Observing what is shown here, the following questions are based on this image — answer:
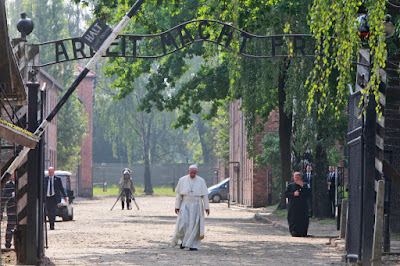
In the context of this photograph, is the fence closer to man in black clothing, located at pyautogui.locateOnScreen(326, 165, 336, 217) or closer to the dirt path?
man in black clothing, located at pyautogui.locateOnScreen(326, 165, 336, 217)

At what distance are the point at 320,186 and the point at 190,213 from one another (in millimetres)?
11739

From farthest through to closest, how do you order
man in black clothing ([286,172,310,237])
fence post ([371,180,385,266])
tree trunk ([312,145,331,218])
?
1. tree trunk ([312,145,331,218])
2. man in black clothing ([286,172,310,237])
3. fence post ([371,180,385,266])

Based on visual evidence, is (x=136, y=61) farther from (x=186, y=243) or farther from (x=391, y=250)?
(x=391, y=250)

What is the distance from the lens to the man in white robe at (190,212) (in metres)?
17.8

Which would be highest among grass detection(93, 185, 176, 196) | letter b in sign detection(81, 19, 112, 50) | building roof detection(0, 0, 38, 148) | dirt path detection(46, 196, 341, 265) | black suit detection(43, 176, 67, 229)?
letter b in sign detection(81, 19, 112, 50)

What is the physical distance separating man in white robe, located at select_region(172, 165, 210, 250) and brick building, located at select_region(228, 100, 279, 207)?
17.8 m

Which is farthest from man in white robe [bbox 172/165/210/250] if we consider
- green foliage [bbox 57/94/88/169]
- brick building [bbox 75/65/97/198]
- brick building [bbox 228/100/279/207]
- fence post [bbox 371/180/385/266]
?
→ brick building [bbox 75/65/97/198]

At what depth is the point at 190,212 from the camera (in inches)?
715

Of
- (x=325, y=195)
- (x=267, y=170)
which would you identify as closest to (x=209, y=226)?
(x=325, y=195)

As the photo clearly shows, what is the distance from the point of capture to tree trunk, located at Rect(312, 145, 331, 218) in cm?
2898

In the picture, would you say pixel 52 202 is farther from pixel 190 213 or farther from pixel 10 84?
pixel 10 84

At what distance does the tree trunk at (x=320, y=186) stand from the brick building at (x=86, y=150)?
49.5 metres

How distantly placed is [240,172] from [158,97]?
780 inches

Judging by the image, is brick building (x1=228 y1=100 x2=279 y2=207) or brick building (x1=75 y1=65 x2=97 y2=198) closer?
brick building (x1=228 y1=100 x2=279 y2=207)
